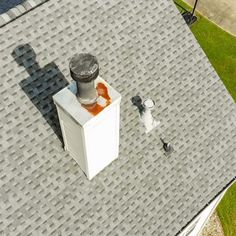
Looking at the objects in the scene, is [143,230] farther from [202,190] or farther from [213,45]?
[213,45]

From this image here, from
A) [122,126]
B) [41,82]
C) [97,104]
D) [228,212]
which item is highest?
[41,82]

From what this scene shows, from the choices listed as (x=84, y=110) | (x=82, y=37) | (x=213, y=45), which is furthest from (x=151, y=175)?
(x=213, y=45)

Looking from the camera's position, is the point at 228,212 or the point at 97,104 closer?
the point at 97,104

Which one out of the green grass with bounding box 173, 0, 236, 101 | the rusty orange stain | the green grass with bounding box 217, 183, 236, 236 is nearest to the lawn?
the green grass with bounding box 173, 0, 236, 101

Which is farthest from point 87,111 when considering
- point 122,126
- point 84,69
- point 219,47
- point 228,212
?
point 219,47

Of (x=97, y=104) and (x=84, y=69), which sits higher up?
(x=84, y=69)

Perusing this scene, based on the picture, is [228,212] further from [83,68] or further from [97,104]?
[83,68]
